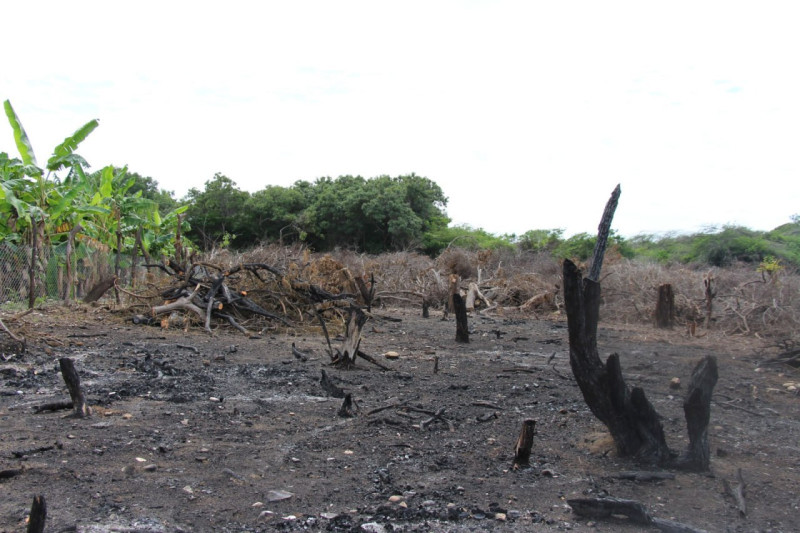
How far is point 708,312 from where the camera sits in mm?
11688

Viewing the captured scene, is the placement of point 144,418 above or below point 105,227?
below

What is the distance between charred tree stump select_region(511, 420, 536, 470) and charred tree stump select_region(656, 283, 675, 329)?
873 centimetres

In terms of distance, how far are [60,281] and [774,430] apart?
11965mm

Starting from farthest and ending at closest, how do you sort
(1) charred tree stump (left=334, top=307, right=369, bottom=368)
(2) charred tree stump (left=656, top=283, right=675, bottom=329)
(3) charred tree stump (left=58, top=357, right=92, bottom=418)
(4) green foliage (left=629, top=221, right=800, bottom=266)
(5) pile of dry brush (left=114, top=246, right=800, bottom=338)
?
(4) green foliage (left=629, top=221, right=800, bottom=266) < (2) charred tree stump (left=656, top=283, right=675, bottom=329) < (5) pile of dry brush (left=114, top=246, right=800, bottom=338) < (1) charred tree stump (left=334, top=307, right=369, bottom=368) < (3) charred tree stump (left=58, top=357, right=92, bottom=418)

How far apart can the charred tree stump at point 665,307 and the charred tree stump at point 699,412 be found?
840 centimetres

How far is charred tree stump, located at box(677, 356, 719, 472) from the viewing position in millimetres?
3910

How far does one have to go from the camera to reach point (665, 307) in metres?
12.0

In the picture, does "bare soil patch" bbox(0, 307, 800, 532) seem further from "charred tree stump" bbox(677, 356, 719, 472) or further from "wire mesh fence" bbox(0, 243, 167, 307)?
"wire mesh fence" bbox(0, 243, 167, 307)

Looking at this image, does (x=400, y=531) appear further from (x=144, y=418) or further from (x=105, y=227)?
(x=105, y=227)

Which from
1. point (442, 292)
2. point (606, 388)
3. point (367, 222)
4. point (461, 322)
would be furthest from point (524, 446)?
point (367, 222)

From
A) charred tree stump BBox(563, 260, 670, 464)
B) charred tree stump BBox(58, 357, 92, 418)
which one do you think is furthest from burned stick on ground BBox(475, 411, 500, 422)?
charred tree stump BBox(58, 357, 92, 418)

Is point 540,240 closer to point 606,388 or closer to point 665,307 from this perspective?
point 665,307

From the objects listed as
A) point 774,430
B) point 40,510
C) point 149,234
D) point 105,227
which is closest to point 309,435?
point 40,510

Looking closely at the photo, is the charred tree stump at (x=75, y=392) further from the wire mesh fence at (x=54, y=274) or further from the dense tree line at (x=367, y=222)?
the dense tree line at (x=367, y=222)
